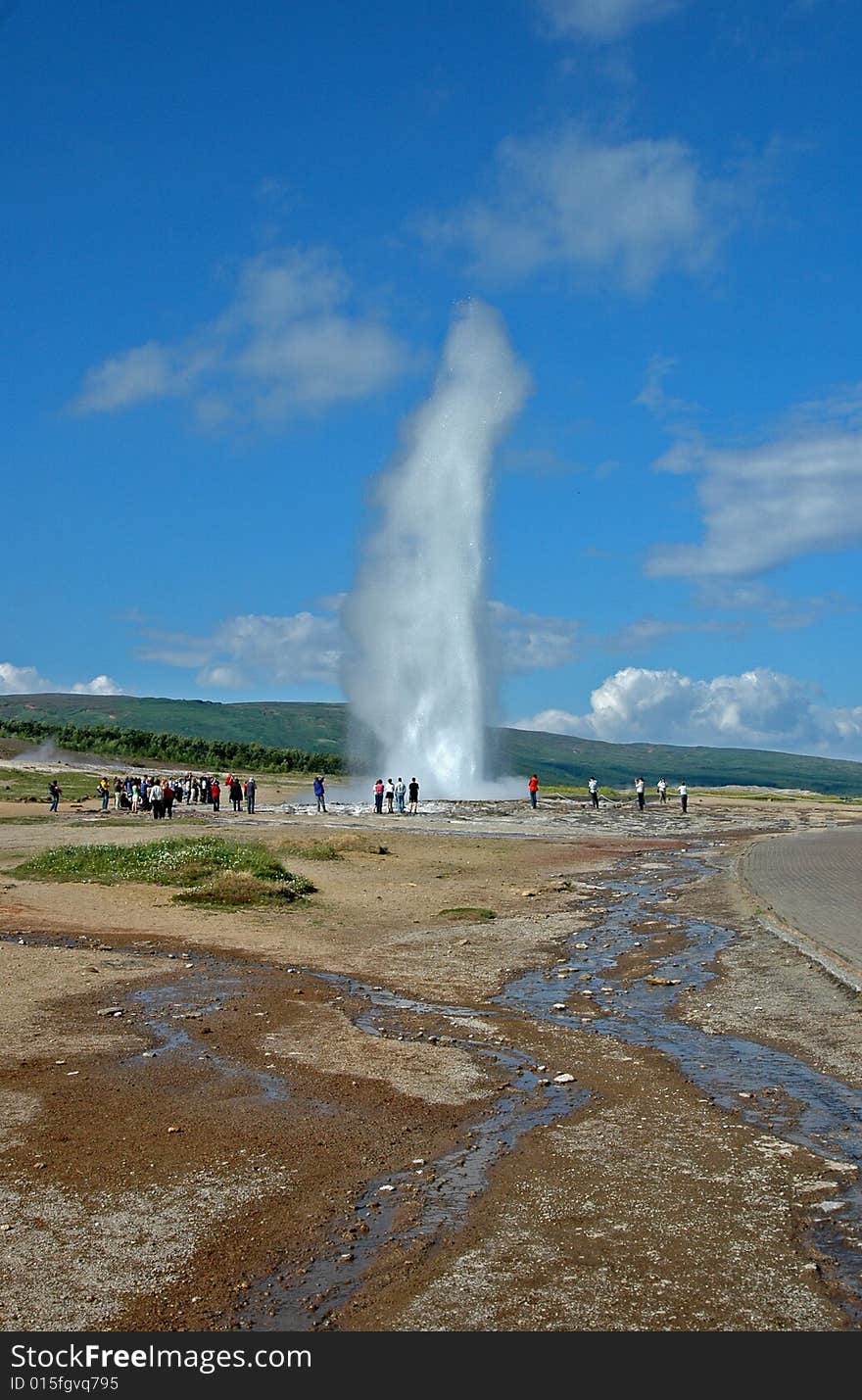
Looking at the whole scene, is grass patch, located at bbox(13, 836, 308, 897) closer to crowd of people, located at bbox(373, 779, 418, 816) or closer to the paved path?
the paved path

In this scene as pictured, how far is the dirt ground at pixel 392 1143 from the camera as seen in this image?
5.80 metres

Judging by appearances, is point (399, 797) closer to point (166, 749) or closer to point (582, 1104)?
point (582, 1104)

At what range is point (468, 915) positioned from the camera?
22453 mm

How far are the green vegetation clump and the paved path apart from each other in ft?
33.7

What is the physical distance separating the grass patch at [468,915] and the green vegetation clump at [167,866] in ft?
11.6

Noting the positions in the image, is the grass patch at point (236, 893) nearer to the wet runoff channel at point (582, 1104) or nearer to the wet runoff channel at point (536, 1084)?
the wet runoff channel at point (536, 1084)

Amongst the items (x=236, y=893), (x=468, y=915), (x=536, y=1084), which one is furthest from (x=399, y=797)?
(x=536, y=1084)

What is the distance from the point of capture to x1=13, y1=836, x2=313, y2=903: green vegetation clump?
25.2 meters

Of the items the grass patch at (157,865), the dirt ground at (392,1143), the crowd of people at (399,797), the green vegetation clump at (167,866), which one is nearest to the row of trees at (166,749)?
the crowd of people at (399,797)

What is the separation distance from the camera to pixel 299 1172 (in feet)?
25.5

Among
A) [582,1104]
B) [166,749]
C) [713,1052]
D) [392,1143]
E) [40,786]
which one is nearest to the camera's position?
[392,1143]

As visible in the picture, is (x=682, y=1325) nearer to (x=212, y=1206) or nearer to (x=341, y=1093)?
(x=212, y=1206)

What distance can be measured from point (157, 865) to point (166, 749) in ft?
271
